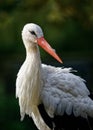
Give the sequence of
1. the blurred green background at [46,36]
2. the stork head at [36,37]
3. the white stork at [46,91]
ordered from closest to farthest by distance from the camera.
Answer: the stork head at [36,37] < the white stork at [46,91] < the blurred green background at [46,36]

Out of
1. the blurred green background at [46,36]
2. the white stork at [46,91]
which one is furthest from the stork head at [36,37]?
the blurred green background at [46,36]

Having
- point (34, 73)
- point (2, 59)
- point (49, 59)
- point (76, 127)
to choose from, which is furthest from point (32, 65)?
point (2, 59)

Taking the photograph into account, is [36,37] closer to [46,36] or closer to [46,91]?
[46,91]

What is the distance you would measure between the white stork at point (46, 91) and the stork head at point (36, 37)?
2cm

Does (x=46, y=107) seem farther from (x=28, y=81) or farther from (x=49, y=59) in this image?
(x=49, y=59)

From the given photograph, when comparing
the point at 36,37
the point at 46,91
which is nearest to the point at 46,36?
the point at 46,91

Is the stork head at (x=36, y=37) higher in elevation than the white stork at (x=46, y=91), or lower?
higher

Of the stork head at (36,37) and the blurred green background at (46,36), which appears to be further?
the blurred green background at (46,36)

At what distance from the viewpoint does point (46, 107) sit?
11.4 meters

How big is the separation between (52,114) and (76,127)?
369 mm

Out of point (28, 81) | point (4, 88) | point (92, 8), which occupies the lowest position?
point (4, 88)

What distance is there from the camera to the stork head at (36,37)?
36.6 feet

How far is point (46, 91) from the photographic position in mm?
11406

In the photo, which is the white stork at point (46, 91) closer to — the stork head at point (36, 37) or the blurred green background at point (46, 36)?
the stork head at point (36, 37)
